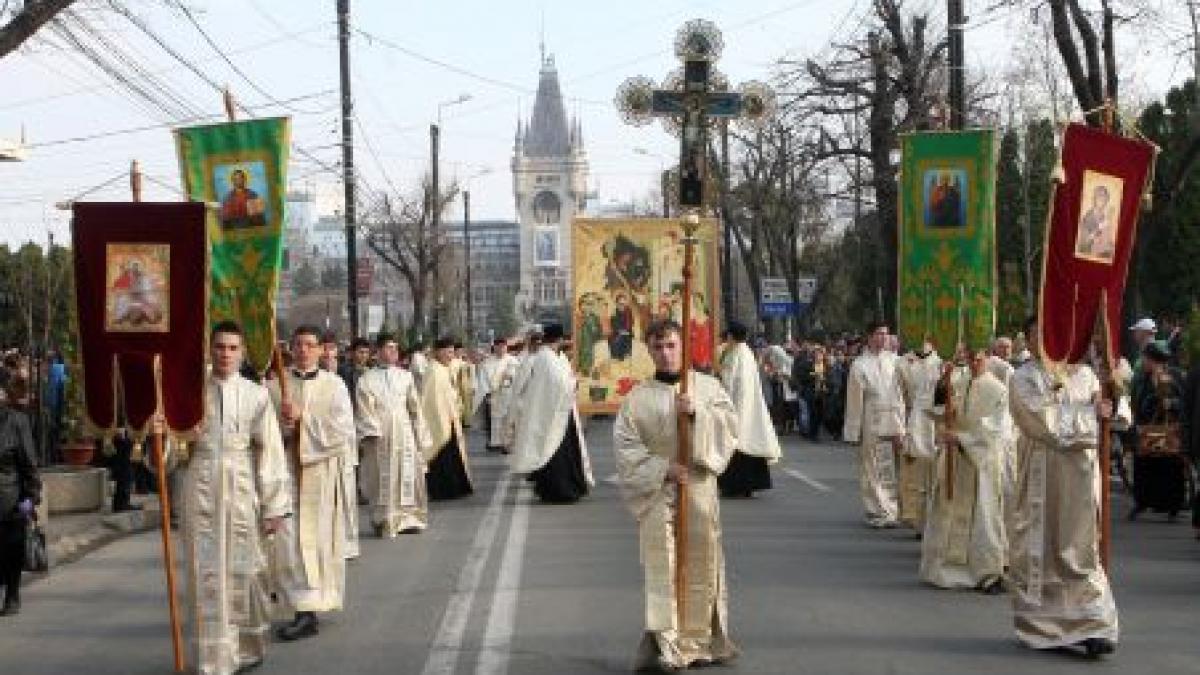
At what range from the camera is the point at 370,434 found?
55.0 ft

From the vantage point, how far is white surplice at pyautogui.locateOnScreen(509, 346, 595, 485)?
63.1 feet

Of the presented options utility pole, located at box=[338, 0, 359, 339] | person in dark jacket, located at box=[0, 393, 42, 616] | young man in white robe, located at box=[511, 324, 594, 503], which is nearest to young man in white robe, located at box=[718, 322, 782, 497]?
young man in white robe, located at box=[511, 324, 594, 503]

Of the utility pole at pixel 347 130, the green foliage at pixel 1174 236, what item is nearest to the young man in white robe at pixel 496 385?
the utility pole at pixel 347 130

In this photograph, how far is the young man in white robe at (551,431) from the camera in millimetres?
19078

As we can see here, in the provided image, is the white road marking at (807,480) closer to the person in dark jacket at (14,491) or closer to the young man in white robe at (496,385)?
the young man in white robe at (496,385)

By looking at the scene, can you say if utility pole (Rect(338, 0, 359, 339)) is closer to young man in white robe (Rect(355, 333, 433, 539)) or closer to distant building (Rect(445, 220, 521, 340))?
young man in white robe (Rect(355, 333, 433, 539))

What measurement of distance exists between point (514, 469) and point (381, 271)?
269ft

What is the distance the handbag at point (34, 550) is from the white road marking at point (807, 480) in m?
9.61

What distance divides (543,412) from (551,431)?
1.11ft

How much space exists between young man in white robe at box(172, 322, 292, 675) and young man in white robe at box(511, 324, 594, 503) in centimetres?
957

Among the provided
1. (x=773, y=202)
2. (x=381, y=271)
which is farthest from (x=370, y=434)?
(x=381, y=271)

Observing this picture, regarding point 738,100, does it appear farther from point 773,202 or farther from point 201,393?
point 773,202

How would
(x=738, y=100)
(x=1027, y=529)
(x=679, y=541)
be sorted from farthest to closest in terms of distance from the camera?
(x=738, y=100) → (x=1027, y=529) → (x=679, y=541)

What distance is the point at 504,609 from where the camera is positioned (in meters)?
11.1
